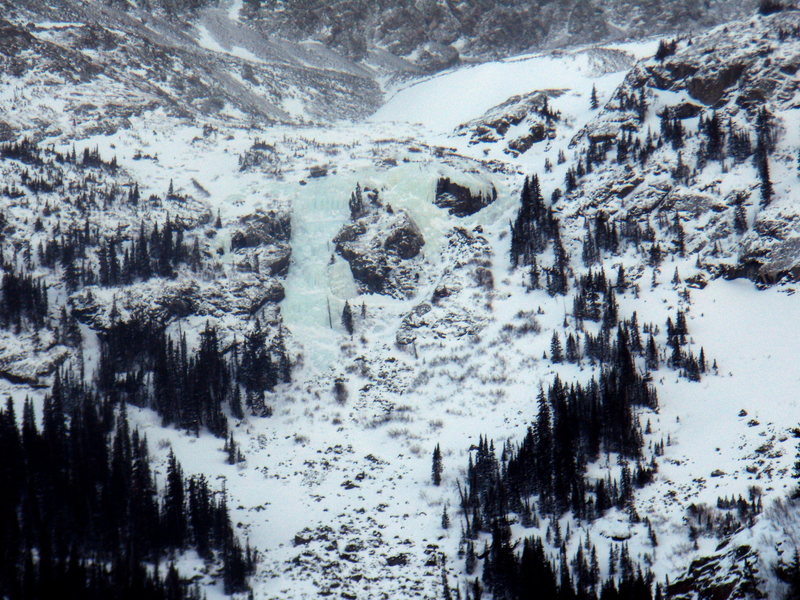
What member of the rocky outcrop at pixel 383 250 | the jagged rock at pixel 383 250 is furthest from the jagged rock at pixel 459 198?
the jagged rock at pixel 383 250

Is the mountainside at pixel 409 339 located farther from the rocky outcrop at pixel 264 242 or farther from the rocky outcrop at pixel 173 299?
the rocky outcrop at pixel 264 242

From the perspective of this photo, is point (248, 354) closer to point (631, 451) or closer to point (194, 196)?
point (194, 196)

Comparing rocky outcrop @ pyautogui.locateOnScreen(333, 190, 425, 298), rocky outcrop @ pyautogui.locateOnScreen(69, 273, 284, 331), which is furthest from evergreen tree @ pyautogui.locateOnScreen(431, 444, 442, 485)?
rocky outcrop @ pyautogui.locateOnScreen(69, 273, 284, 331)

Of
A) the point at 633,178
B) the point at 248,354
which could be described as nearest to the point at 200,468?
the point at 248,354

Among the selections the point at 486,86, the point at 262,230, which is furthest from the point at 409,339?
the point at 486,86

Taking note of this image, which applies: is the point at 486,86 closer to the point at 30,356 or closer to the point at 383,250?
the point at 383,250

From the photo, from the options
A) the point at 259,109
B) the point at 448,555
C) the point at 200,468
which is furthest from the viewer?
the point at 259,109
